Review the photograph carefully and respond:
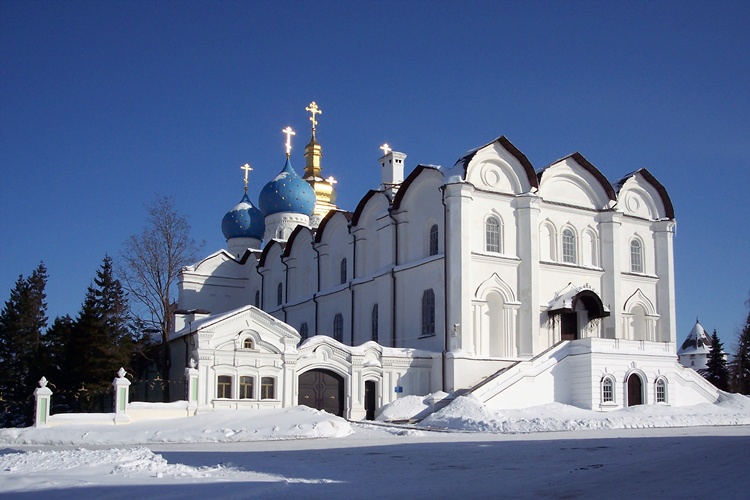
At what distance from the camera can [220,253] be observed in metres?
48.9

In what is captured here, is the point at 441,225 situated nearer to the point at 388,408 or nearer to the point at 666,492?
the point at 388,408

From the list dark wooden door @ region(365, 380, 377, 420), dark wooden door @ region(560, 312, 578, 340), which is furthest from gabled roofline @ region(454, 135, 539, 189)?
dark wooden door @ region(365, 380, 377, 420)

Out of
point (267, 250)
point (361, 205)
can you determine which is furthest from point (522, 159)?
point (267, 250)

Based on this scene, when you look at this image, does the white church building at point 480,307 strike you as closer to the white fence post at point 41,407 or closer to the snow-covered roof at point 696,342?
the white fence post at point 41,407

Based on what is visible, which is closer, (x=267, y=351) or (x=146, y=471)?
(x=146, y=471)

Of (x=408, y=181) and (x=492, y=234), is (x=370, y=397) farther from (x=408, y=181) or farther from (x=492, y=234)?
(x=408, y=181)

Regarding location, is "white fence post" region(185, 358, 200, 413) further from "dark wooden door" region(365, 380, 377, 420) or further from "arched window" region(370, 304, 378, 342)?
"arched window" region(370, 304, 378, 342)

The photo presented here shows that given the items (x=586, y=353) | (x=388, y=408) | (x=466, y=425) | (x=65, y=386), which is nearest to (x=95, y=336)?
(x=65, y=386)

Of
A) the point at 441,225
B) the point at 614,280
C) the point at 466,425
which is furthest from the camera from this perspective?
the point at 614,280

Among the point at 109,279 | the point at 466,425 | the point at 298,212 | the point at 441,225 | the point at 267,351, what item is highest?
the point at 298,212

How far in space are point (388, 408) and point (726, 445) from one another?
1564cm

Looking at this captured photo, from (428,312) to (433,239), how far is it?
9.24 ft

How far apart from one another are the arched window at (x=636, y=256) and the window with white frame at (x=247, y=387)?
1714 centimetres

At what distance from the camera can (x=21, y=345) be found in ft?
122
